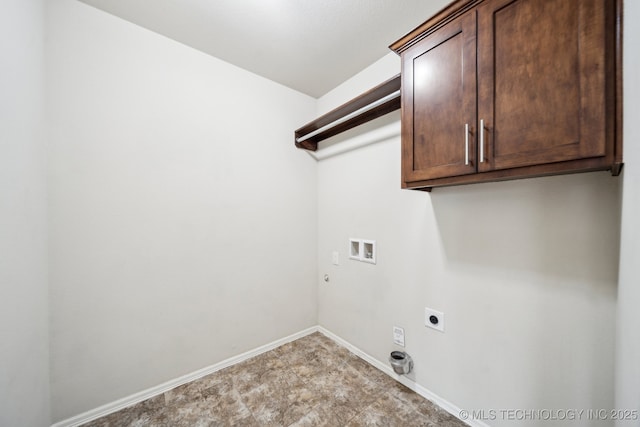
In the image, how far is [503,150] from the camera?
102 cm

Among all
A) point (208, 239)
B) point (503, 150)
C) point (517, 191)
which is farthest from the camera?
point (208, 239)

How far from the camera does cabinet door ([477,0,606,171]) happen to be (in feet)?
2.66

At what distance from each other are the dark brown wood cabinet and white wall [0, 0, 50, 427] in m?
1.91

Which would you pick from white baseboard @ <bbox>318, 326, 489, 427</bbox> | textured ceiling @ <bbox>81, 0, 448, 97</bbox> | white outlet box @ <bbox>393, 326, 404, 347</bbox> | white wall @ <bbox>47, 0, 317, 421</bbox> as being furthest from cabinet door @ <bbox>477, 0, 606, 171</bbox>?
white wall @ <bbox>47, 0, 317, 421</bbox>

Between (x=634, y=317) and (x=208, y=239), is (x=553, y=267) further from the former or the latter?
(x=208, y=239)

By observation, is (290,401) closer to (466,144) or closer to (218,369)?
(218,369)

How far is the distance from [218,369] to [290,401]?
2.42ft

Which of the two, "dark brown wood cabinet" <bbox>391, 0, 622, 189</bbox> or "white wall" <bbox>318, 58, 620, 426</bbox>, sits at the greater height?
"dark brown wood cabinet" <bbox>391, 0, 622, 189</bbox>

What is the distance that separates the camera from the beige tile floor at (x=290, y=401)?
4.74 feet

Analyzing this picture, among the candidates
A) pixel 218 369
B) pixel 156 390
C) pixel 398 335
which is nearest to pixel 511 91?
pixel 398 335

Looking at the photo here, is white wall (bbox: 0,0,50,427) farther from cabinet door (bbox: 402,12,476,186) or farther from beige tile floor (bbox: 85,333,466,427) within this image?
cabinet door (bbox: 402,12,476,186)

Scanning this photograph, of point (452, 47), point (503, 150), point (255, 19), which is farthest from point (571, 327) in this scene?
point (255, 19)

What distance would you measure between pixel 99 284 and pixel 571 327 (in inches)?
105

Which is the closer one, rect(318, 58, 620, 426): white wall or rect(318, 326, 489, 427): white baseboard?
rect(318, 58, 620, 426): white wall
